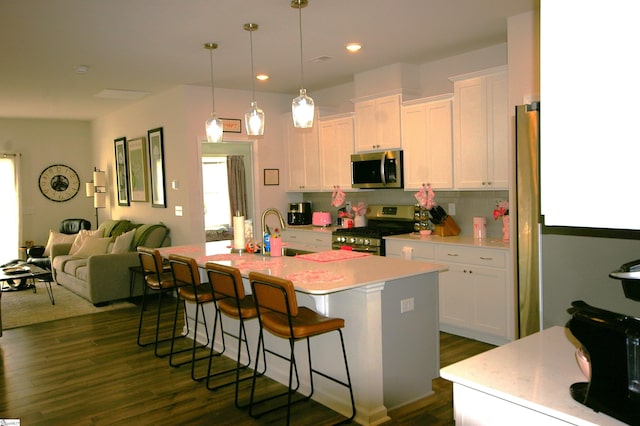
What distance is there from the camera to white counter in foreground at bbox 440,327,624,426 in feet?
4.28

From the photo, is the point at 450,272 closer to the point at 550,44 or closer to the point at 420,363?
the point at 420,363

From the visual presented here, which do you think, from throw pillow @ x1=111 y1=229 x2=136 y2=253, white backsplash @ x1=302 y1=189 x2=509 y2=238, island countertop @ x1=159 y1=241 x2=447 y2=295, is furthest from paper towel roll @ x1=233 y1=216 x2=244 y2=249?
throw pillow @ x1=111 y1=229 x2=136 y2=253

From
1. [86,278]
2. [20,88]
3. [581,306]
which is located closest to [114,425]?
[581,306]

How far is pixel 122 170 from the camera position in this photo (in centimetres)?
843

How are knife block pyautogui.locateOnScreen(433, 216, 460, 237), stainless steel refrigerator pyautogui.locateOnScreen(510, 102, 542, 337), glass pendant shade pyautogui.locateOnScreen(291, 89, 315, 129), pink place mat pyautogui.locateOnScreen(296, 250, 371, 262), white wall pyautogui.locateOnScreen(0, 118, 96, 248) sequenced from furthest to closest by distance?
white wall pyautogui.locateOnScreen(0, 118, 96, 248) → knife block pyautogui.locateOnScreen(433, 216, 460, 237) → pink place mat pyautogui.locateOnScreen(296, 250, 371, 262) → glass pendant shade pyautogui.locateOnScreen(291, 89, 315, 129) → stainless steel refrigerator pyautogui.locateOnScreen(510, 102, 542, 337)

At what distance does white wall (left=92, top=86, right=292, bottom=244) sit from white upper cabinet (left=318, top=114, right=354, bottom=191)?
919mm

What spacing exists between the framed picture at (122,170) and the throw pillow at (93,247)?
1.08m

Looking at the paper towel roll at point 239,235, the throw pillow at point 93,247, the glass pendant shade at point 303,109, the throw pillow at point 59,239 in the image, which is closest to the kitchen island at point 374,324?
the paper towel roll at point 239,235

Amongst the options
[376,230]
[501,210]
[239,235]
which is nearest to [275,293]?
[239,235]

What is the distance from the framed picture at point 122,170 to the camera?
27.1 feet

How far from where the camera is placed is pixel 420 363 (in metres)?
3.32

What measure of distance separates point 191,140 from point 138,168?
1.80m

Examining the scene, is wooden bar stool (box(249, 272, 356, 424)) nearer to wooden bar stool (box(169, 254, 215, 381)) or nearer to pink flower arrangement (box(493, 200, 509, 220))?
wooden bar stool (box(169, 254, 215, 381))

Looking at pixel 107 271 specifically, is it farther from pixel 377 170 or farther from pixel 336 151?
pixel 377 170
